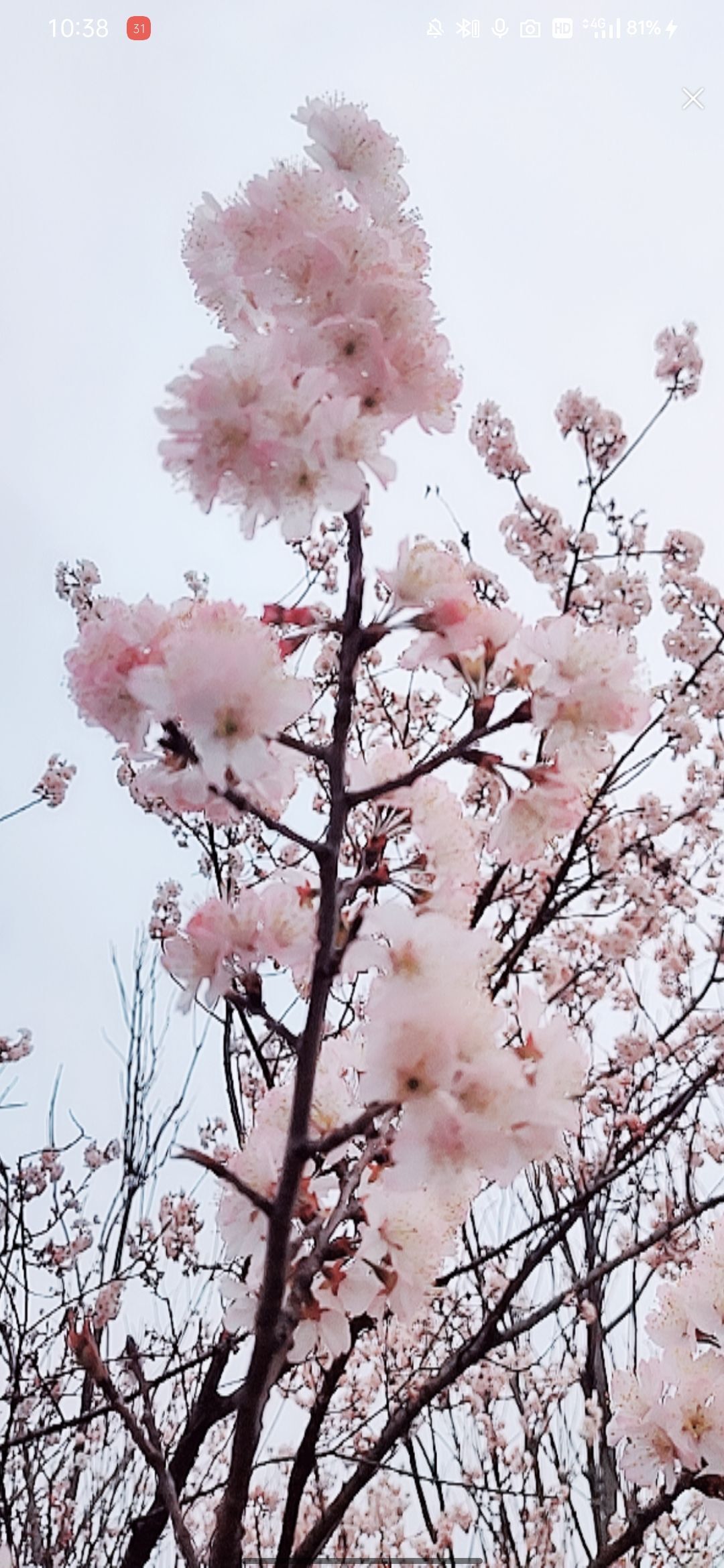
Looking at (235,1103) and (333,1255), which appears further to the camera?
(235,1103)

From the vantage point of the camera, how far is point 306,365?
0.95 m

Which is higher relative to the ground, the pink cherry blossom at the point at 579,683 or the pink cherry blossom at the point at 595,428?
the pink cherry blossom at the point at 595,428

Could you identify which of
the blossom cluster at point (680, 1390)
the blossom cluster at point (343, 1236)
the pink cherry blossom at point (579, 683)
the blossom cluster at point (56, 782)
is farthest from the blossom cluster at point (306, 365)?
the blossom cluster at point (56, 782)

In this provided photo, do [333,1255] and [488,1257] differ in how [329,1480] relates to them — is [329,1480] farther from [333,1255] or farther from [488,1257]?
[333,1255]

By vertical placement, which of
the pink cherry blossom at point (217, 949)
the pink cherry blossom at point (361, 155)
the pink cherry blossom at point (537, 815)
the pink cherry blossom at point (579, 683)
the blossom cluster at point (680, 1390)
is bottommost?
the blossom cluster at point (680, 1390)

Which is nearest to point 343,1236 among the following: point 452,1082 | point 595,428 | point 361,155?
point 452,1082

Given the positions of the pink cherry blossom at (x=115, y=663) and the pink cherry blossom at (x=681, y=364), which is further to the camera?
the pink cherry blossom at (x=681, y=364)

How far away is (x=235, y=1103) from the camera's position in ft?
8.73

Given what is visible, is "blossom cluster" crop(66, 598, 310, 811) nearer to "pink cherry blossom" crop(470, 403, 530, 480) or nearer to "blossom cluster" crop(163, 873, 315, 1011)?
"blossom cluster" crop(163, 873, 315, 1011)

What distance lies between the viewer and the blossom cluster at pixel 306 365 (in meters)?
0.92

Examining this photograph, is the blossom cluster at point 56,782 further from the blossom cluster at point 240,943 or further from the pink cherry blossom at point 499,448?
the blossom cluster at point 240,943

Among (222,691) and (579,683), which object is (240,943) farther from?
(579,683)

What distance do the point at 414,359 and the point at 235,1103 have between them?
209cm

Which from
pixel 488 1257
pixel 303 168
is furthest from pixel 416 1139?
pixel 488 1257
